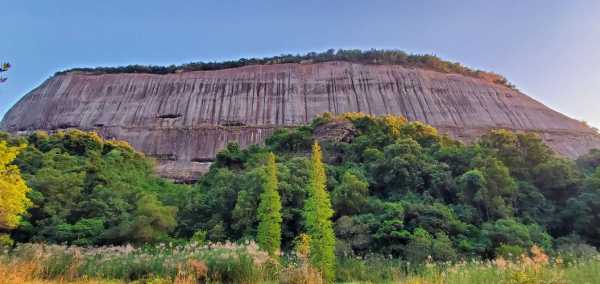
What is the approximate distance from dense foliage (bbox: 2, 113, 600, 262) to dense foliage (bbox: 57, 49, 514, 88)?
32.9 m

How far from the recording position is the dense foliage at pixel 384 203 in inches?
707

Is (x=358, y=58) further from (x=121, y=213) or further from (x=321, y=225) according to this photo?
(x=321, y=225)

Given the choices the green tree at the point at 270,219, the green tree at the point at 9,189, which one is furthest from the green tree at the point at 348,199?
the green tree at the point at 9,189

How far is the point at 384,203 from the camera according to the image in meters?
20.6

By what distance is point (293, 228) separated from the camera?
65.9ft

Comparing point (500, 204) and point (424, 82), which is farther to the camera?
point (424, 82)

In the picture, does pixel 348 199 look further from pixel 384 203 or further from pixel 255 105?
pixel 255 105

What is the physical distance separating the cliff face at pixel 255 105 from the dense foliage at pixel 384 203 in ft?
63.7

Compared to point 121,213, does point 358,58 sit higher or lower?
higher

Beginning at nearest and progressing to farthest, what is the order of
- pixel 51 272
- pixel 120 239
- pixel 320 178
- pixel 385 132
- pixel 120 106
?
pixel 51 272 → pixel 320 178 → pixel 120 239 → pixel 385 132 → pixel 120 106

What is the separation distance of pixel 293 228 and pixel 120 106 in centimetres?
4041

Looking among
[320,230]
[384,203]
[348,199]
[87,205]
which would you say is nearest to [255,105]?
[87,205]

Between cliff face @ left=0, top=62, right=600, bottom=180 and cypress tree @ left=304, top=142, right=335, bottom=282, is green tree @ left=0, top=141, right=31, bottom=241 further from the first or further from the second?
cliff face @ left=0, top=62, right=600, bottom=180

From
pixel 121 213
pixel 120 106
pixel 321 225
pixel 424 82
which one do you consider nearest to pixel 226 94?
pixel 120 106
